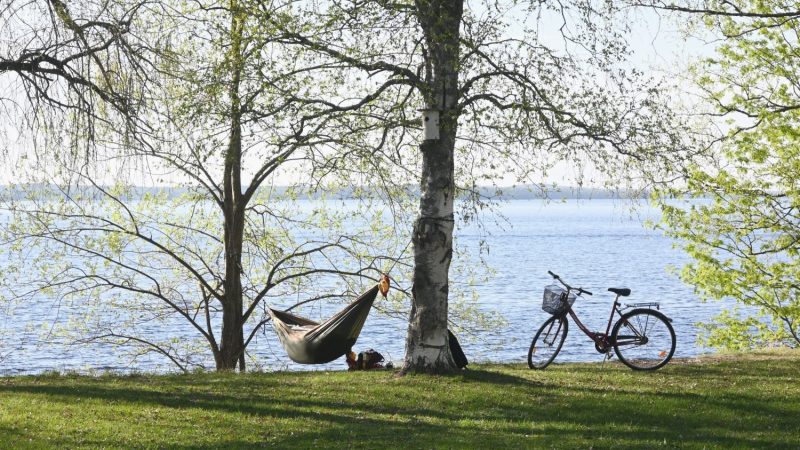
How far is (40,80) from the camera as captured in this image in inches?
371

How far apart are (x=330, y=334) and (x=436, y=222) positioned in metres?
2.34

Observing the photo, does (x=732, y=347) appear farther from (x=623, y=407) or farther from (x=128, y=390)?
(x=128, y=390)

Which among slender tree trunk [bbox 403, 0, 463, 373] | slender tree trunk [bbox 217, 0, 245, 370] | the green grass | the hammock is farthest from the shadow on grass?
slender tree trunk [bbox 217, 0, 245, 370]

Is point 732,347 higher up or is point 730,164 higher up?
point 730,164

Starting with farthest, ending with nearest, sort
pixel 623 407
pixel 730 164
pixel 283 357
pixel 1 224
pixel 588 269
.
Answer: pixel 588 269, pixel 283 357, pixel 1 224, pixel 730 164, pixel 623 407

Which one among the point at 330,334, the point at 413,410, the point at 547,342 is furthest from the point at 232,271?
the point at 413,410

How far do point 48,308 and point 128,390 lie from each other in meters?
29.1

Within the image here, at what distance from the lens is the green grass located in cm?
755

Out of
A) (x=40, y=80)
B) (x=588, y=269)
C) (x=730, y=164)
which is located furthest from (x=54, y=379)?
(x=588, y=269)

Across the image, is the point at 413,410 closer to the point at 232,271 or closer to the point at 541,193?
the point at 541,193

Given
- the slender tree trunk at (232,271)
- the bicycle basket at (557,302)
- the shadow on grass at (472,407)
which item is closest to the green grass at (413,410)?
the shadow on grass at (472,407)

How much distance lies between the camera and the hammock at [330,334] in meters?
11.6

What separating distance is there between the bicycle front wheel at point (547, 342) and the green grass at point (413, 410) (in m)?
0.26

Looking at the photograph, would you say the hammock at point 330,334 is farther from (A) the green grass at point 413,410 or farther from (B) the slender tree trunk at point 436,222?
(B) the slender tree trunk at point 436,222
